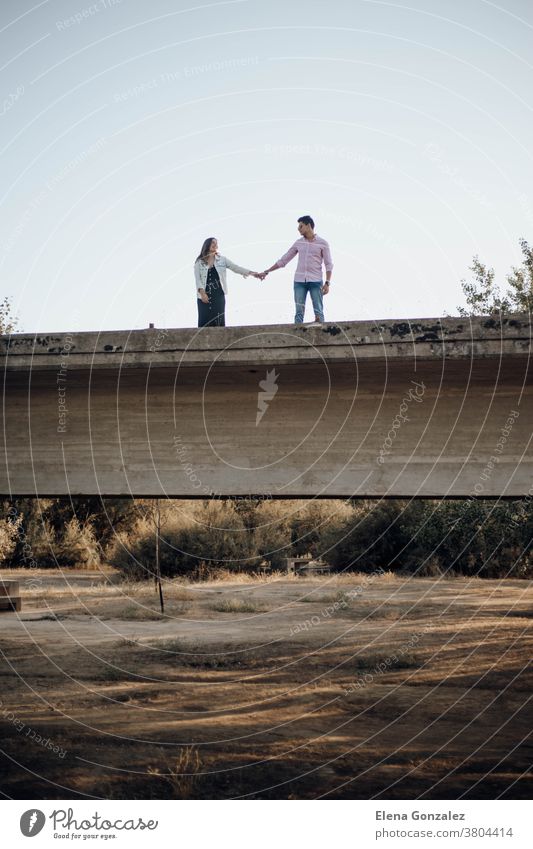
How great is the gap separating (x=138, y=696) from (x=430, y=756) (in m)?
5.42

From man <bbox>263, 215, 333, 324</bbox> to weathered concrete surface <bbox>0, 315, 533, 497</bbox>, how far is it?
1924 millimetres

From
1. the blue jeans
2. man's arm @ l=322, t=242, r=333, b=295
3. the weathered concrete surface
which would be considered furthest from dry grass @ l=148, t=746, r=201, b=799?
man's arm @ l=322, t=242, r=333, b=295

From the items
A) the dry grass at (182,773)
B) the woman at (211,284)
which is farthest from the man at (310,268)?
the dry grass at (182,773)

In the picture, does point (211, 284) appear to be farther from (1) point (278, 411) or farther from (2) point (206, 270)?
(1) point (278, 411)

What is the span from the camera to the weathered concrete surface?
8688 mm

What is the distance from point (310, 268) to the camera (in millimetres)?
11180

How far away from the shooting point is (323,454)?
369 inches

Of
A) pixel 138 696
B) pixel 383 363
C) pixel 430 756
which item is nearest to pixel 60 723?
pixel 138 696

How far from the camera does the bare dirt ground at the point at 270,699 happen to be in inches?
404

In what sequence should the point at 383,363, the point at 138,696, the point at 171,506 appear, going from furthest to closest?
the point at 171,506
the point at 138,696
the point at 383,363

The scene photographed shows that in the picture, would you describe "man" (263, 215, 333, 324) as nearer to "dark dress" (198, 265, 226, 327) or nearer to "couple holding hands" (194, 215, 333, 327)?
"couple holding hands" (194, 215, 333, 327)

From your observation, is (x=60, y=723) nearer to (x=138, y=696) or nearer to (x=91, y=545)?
(x=138, y=696)

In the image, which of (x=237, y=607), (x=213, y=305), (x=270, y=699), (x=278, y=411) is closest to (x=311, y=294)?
(x=213, y=305)

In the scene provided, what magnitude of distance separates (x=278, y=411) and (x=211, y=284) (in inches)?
111
